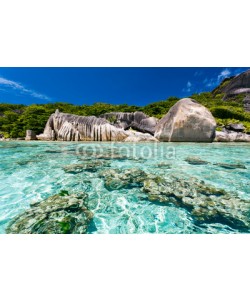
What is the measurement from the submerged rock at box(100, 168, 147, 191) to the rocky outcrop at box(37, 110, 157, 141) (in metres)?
10.9

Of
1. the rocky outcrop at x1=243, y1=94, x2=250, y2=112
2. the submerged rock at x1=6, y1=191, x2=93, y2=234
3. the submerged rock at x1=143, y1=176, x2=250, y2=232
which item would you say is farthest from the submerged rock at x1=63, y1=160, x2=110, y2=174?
the rocky outcrop at x1=243, y1=94, x2=250, y2=112

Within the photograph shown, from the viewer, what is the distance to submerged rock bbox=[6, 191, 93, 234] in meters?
2.28

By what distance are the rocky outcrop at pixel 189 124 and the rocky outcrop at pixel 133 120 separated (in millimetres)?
4169

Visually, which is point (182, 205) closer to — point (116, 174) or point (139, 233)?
point (139, 233)

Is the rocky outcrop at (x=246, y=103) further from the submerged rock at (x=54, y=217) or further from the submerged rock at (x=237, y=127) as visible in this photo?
the submerged rock at (x=54, y=217)

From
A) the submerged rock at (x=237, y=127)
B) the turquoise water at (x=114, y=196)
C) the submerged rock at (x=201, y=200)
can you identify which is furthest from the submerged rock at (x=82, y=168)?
the submerged rock at (x=237, y=127)

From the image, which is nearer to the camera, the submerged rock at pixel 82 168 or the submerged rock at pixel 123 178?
the submerged rock at pixel 123 178

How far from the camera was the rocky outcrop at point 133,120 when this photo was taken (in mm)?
18672

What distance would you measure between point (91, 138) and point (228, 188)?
46.3 ft

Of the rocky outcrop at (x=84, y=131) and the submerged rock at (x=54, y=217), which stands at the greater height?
the rocky outcrop at (x=84, y=131)

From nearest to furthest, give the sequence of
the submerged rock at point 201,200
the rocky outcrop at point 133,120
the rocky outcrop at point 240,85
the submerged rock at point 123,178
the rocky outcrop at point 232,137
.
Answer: the submerged rock at point 201,200, the submerged rock at point 123,178, the rocky outcrop at point 232,137, the rocky outcrop at point 133,120, the rocky outcrop at point 240,85

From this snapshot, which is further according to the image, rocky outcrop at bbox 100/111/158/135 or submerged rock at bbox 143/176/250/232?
rocky outcrop at bbox 100/111/158/135

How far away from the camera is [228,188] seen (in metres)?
3.61

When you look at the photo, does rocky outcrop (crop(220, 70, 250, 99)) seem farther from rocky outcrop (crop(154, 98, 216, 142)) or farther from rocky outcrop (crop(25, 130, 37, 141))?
rocky outcrop (crop(25, 130, 37, 141))
